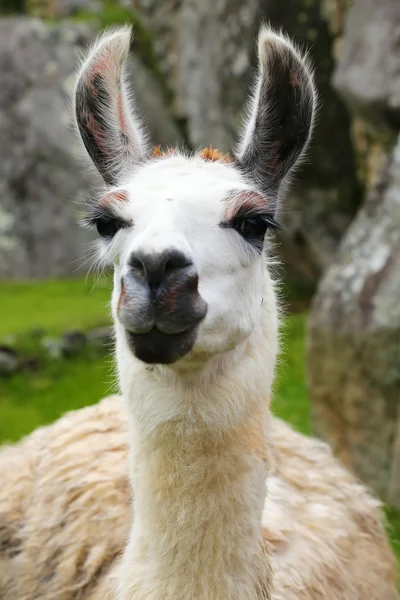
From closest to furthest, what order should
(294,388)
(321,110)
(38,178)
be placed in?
(294,388), (321,110), (38,178)

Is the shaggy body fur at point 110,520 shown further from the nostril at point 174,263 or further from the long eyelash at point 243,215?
the nostril at point 174,263

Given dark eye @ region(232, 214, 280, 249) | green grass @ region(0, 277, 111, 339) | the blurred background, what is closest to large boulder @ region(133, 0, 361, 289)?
the blurred background

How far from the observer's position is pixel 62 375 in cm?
752

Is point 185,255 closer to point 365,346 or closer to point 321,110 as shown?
point 365,346

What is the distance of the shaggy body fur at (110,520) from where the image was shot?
3.04 m

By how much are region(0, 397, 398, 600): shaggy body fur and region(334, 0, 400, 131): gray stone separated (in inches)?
145

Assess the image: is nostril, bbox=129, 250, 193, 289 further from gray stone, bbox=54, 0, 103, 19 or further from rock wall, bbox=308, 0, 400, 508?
gray stone, bbox=54, 0, 103, 19

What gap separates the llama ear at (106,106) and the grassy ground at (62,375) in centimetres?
344

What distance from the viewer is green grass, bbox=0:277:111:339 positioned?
7926 mm

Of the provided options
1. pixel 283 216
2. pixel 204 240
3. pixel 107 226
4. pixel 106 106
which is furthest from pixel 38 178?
pixel 204 240

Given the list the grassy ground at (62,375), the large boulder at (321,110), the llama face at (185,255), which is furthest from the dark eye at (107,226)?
the large boulder at (321,110)

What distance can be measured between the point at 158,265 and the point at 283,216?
5.32 m

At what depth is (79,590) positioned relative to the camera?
121 inches

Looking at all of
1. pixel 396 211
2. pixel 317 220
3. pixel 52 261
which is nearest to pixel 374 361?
pixel 396 211
